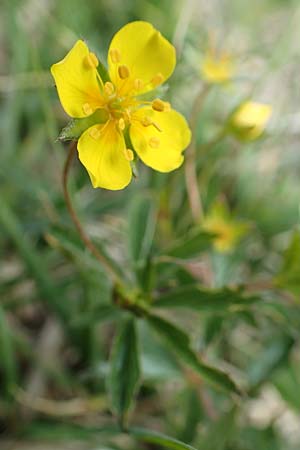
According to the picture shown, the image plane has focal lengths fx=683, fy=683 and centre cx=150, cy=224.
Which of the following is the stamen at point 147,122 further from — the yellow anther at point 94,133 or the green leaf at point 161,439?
the green leaf at point 161,439

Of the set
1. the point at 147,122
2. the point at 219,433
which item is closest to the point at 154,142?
the point at 147,122

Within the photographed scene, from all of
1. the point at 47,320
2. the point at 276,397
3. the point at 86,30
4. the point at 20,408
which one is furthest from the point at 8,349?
the point at 86,30

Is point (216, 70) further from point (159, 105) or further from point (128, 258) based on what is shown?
point (159, 105)

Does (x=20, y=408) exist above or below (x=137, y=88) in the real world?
below

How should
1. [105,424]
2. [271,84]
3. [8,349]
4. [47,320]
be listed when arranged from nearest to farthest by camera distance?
1. [8,349]
2. [105,424]
3. [47,320]
4. [271,84]

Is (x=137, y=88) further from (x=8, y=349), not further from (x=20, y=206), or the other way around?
(x=20, y=206)

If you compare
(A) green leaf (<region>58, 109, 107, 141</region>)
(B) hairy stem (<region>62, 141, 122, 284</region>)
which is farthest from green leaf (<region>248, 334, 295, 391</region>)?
(A) green leaf (<region>58, 109, 107, 141</region>)
